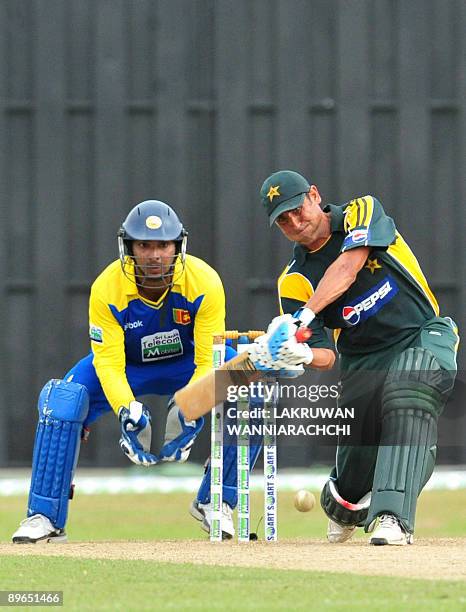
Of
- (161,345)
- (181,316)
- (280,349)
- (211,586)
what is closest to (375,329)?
(280,349)

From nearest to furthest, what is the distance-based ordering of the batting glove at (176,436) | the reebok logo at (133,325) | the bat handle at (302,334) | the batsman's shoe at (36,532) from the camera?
the bat handle at (302,334), the batting glove at (176,436), the batsman's shoe at (36,532), the reebok logo at (133,325)

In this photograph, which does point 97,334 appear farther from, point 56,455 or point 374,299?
point 374,299

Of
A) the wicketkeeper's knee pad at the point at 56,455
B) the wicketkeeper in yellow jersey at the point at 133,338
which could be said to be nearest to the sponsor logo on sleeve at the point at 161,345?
the wicketkeeper in yellow jersey at the point at 133,338

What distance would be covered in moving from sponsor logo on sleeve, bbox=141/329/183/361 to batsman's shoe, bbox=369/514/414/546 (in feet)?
4.38

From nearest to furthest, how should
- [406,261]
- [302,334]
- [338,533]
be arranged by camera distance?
[302,334], [406,261], [338,533]

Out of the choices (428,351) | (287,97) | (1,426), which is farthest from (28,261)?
(428,351)

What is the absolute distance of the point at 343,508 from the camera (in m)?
6.27

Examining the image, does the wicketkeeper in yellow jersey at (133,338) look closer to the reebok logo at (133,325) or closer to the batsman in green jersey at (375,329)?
the reebok logo at (133,325)

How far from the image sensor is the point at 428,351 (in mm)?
5625

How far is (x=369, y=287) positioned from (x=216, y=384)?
2.36 ft

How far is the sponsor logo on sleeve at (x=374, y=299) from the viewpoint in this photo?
5.78m

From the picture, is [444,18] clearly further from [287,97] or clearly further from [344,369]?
[344,369]

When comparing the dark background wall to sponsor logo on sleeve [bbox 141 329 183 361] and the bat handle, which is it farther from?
the bat handle

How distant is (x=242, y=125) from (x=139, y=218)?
548cm
